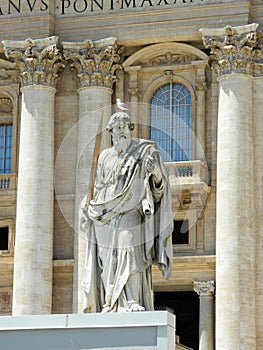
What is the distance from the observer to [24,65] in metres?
36.5

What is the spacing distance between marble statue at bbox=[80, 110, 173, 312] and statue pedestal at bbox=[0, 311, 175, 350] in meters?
0.90

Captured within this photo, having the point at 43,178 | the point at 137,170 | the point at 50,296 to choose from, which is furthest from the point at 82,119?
the point at 137,170

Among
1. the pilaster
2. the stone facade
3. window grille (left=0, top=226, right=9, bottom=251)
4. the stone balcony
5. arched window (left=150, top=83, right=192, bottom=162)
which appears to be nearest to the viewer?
A: the stone facade

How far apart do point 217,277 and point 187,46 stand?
6.65 m

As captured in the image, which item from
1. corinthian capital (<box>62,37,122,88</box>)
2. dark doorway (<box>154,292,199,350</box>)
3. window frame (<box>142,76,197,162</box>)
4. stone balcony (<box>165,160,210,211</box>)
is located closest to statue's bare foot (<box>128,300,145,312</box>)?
stone balcony (<box>165,160,210,211</box>)

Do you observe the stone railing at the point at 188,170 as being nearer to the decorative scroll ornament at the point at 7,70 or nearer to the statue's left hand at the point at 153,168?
the decorative scroll ornament at the point at 7,70

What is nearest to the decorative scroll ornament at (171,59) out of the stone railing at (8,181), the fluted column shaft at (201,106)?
the fluted column shaft at (201,106)

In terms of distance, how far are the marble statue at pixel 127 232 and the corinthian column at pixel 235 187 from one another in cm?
1734

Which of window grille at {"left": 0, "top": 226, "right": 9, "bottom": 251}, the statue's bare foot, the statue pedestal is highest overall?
window grille at {"left": 0, "top": 226, "right": 9, "bottom": 251}

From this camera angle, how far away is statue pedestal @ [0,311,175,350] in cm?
1466

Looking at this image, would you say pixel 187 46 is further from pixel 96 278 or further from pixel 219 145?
pixel 96 278

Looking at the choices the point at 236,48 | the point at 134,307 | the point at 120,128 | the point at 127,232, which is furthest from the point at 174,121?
the point at 134,307

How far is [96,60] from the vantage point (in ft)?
118

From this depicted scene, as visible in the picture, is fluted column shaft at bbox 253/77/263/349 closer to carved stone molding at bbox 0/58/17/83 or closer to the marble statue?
carved stone molding at bbox 0/58/17/83
